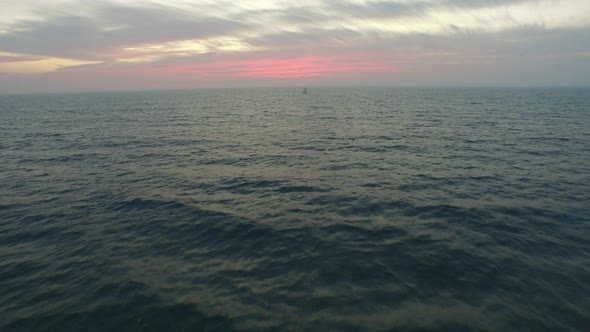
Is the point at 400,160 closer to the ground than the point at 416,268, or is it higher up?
higher up

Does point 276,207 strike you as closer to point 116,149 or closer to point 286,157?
point 286,157

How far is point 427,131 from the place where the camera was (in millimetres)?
53938

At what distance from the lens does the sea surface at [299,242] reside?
12.5 meters

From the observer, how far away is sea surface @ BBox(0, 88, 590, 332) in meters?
12.5

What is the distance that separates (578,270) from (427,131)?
4171cm

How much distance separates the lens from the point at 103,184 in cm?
2884

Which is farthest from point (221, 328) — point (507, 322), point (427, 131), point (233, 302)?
point (427, 131)

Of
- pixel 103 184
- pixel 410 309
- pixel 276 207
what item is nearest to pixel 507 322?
pixel 410 309

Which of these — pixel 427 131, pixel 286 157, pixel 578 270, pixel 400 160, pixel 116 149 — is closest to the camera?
pixel 578 270

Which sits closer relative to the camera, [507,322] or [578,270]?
[507,322]

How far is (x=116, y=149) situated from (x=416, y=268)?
43115mm

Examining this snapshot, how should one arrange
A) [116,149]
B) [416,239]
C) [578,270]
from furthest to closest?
1. [116,149]
2. [416,239]
3. [578,270]

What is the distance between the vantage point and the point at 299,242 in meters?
18.2

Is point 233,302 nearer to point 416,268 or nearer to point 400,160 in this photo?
point 416,268
